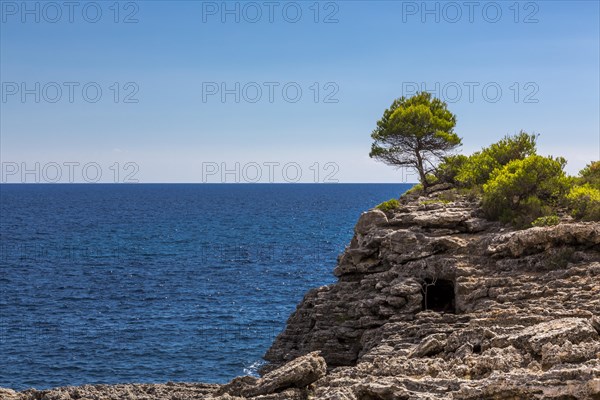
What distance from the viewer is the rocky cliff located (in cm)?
2372

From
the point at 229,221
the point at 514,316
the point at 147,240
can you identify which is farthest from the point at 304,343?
the point at 229,221

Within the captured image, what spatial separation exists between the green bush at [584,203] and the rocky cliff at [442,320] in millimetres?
4211

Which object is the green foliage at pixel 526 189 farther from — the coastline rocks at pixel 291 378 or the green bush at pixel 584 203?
the coastline rocks at pixel 291 378

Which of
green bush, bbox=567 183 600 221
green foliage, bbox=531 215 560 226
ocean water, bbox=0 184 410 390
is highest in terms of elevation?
green bush, bbox=567 183 600 221

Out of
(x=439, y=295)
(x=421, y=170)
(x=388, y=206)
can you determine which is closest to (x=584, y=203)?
(x=439, y=295)

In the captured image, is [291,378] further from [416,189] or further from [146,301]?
[146,301]

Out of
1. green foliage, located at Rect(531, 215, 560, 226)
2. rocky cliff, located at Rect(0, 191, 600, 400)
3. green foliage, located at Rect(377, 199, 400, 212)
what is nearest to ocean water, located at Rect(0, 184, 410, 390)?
rocky cliff, located at Rect(0, 191, 600, 400)

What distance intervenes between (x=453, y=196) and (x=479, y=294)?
1943 centimetres

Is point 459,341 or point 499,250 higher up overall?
point 499,250

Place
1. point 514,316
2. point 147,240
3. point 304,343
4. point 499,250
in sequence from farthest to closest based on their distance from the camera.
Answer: point 147,240 → point 304,343 → point 499,250 → point 514,316

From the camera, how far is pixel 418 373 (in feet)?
83.8

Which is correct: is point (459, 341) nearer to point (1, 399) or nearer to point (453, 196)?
point (1, 399)

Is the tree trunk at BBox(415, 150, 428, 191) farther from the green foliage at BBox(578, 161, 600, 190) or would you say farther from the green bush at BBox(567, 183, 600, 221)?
the green bush at BBox(567, 183, 600, 221)

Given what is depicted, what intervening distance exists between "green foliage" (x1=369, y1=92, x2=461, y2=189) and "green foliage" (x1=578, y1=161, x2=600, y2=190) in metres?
11.0
